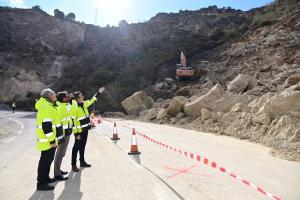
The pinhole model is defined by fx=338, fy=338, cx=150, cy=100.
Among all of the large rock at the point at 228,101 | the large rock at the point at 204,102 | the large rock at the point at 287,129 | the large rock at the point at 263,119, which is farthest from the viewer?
the large rock at the point at 204,102

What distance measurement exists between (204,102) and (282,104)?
7.82 metres

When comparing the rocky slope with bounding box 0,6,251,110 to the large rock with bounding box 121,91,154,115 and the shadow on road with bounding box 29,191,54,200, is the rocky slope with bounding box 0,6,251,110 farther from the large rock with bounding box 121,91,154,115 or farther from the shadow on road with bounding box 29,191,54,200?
the shadow on road with bounding box 29,191,54,200

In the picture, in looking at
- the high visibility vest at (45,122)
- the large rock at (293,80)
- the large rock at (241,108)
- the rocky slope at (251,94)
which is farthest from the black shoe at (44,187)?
the large rock at (293,80)

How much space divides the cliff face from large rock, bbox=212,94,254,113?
1213 centimetres

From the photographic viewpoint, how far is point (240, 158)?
10.6 metres

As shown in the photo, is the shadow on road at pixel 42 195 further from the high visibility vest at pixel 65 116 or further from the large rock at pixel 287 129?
the large rock at pixel 287 129

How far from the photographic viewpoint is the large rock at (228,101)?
20.1 meters

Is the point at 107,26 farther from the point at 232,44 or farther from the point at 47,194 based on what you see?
the point at 47,194

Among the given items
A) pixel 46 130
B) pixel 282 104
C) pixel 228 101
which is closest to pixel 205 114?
pixel 228 101

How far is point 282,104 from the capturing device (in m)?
15.2

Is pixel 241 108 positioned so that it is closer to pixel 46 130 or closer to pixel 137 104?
pixel 46 130

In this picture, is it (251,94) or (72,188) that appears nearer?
(72,188)

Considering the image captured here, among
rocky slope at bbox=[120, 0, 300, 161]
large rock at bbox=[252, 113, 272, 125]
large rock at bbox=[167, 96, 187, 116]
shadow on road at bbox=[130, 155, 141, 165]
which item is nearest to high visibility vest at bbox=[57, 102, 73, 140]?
shadow on road at bbox=[130, 155, 141, 165]

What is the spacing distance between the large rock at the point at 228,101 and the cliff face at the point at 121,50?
39.8 feet
